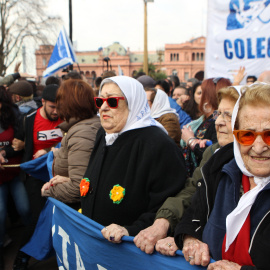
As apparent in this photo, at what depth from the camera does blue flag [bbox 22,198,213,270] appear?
181 centimetres

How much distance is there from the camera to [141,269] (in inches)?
74.4

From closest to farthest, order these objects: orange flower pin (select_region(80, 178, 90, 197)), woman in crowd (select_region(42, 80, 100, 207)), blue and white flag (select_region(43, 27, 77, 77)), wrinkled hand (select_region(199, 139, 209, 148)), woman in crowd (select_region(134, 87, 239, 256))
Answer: woman in crowd (select_region(134, 87, 239, 256)) → orange flower pin (select_region(80, 178, 90, 197)) → woman in crowd (select_region(42, 80, 100, 207)) → wrinkled hand (select_region(199, 139, 209, 148)) → blue and white flag (select_region(43, 27, 77, 77))

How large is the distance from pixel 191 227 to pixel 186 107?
4322mm

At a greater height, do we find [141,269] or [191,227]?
[191,227]

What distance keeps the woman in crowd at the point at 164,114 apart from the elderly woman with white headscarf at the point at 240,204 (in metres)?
2.08

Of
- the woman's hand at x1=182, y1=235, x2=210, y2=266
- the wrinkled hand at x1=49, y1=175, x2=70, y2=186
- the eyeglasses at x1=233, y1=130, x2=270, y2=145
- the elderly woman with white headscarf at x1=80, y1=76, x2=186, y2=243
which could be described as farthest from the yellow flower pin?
the eyeglasses at x1=233, y1=130, x2=270, y2=145

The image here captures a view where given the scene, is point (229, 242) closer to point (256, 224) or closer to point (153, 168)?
point (256, 224)

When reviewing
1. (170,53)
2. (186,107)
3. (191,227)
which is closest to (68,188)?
(191,227)

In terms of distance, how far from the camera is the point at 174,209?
6.77ft

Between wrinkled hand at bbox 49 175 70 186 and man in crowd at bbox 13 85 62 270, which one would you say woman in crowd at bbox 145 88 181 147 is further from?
wrinkled hand at bbox 49 175 70 186

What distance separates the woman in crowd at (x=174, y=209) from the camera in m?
1.83

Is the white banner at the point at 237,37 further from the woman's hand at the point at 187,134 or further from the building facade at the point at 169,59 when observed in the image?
the building facade at the point at 169,59

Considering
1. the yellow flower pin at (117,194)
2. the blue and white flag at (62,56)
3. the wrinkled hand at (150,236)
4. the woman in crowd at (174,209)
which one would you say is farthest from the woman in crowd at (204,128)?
the blue and white flag at (62,56)

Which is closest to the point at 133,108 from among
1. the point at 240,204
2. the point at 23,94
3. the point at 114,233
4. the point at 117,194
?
the point at 117,194
